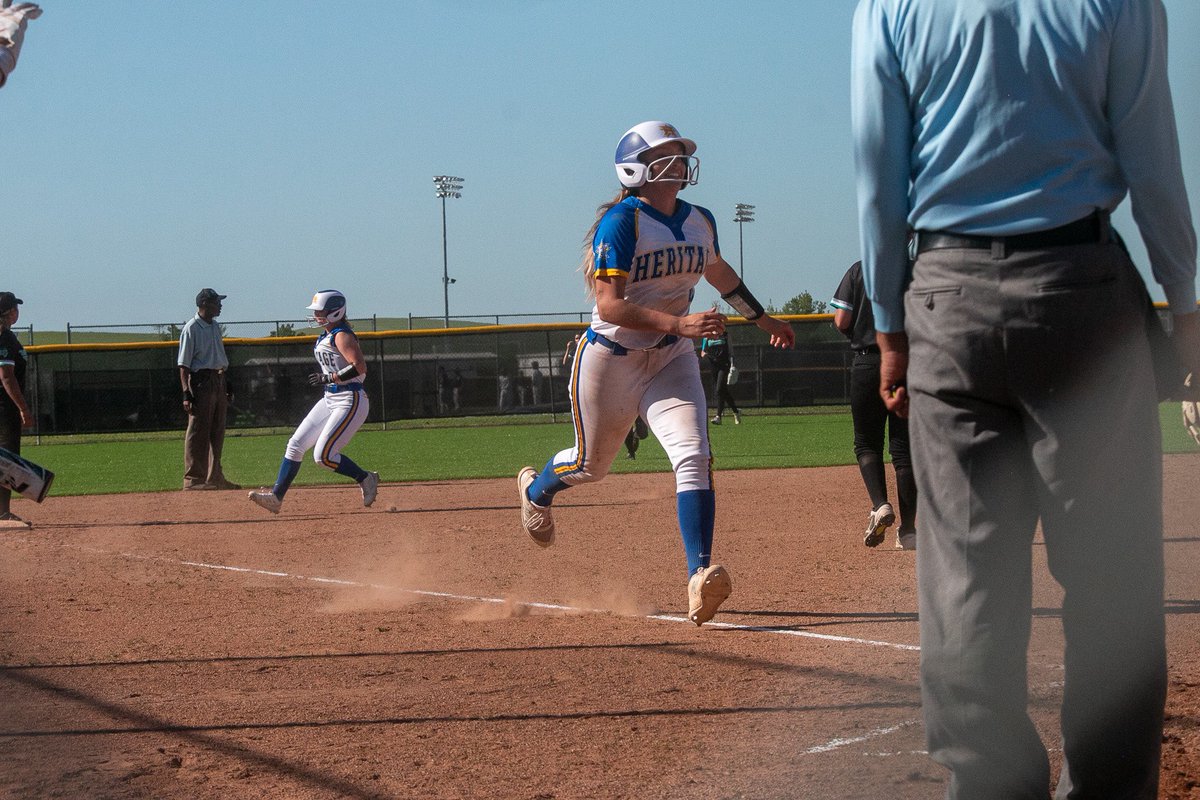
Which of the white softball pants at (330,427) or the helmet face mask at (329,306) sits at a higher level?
the helmet face mask at (329,306)

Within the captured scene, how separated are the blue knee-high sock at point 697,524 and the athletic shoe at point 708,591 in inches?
5.5

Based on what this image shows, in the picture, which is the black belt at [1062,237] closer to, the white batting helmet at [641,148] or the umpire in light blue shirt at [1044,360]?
the umpire in light blue shirt at [1044,360]

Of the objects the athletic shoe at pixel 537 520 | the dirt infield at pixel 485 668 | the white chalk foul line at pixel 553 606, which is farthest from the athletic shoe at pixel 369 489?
the athletic shoe at pixel 537 520

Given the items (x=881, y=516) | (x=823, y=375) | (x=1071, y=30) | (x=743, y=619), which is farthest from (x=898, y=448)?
(x=823, y=375)

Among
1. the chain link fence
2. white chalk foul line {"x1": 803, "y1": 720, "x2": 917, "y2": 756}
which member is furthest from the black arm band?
the chain link fence

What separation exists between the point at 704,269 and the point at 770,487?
640 centimetres

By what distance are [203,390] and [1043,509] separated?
12160 millimetres

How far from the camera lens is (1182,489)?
34.0 feet

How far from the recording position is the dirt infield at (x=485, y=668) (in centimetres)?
330

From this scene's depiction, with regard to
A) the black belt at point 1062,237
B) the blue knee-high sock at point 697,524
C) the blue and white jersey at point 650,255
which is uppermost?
the blue and white jersey at point 650,255

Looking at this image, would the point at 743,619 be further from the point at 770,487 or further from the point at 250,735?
the point at 770,487

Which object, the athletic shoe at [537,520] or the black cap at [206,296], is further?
the black cap at [206,296]

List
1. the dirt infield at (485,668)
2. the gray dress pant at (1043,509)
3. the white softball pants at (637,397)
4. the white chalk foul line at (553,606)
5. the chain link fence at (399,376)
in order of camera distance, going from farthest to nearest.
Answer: the chain link fence at (399,376) → the white softball pants at (637,397) → the white chalk foul line at (553,606) → the dirt infield at (485,668) → the gray dress pant at (1043,509)

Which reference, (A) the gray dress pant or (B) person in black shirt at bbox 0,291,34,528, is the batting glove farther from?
(B) person in black shirt at bbox 0,291,34,528
